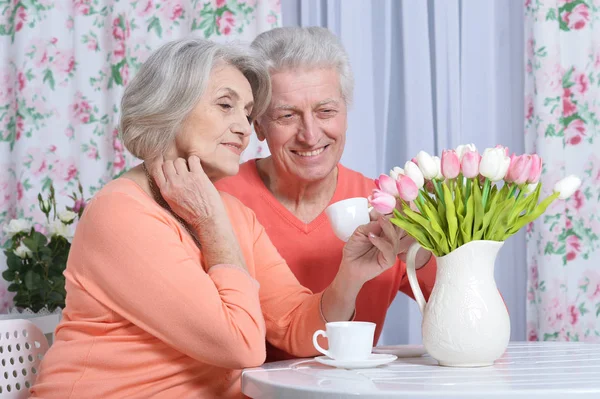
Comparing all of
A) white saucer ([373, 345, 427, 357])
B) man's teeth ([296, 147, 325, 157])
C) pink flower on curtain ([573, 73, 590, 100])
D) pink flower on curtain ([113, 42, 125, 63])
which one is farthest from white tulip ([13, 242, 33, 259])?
pink flower on curtain ([573, 73, 590, 100])


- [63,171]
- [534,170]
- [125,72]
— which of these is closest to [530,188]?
[534,170]

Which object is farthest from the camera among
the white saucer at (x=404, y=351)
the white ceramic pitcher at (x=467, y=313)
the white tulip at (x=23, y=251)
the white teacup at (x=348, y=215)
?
the white tulip at (x=23, y=251)

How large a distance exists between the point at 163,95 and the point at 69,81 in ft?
5.11

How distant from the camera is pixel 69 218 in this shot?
2617mm

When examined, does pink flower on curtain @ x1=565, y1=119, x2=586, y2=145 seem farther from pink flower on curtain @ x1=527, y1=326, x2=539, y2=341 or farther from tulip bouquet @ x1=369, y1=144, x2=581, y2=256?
tulip bouquet @ x1=369, y1=144, x2=581, y2=256

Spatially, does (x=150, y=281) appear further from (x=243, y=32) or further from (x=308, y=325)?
(x=243, y=32)

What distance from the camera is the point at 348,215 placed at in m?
1.63

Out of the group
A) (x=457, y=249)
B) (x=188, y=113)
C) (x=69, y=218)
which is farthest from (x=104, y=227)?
(x=69, y=218)

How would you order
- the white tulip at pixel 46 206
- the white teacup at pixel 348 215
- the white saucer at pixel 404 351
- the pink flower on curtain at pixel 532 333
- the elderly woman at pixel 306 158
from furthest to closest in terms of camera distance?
the pink flower on curtain at pixel 532 333 → the white tulip at pixel 46 206 → the elderly woman at pixel 306 158 → the white teacup at pixel 348 215 → the white saucer at pixel 404 351

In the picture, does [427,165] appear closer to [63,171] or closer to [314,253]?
[314,253]

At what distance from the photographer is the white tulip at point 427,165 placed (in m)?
1.36

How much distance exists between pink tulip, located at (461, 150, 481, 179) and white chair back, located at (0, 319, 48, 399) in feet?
3.04

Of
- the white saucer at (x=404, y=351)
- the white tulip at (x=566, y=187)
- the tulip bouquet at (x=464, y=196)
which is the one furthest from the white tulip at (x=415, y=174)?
the white saucer at (x=404, y=351)

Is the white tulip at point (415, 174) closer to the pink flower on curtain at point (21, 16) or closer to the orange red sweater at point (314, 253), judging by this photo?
the orange red sweater at point (314, 253)
